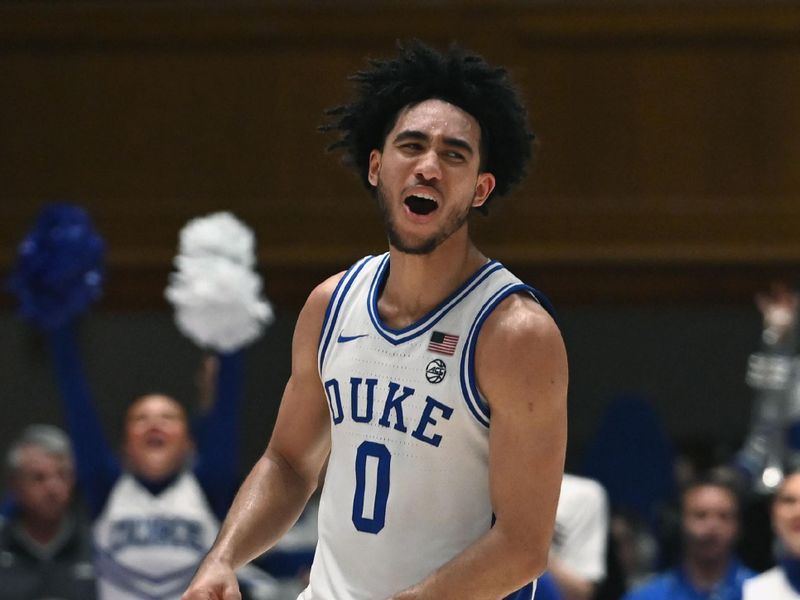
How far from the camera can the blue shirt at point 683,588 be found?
4.66 meters

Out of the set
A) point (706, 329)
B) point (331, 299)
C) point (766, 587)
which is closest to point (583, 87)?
point (706, 329)

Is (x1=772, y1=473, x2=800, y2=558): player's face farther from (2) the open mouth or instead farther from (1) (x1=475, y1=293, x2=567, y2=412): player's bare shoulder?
(2) the open mouth

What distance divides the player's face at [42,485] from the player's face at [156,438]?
0.28 metres

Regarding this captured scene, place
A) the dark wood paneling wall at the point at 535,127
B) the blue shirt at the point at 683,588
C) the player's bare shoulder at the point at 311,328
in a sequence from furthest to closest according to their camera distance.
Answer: the dark wood paneling wall at the point at 535,127, the blue shirt at the point at 683,588, the player's bare shoulder at the point at 311,328

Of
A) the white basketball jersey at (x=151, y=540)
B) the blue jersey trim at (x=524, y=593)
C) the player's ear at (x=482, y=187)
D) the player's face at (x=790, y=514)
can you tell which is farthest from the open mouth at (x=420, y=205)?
the white basketball jersey at (x=151, y=540)

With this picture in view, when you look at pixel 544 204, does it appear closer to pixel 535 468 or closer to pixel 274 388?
pixel 274 388

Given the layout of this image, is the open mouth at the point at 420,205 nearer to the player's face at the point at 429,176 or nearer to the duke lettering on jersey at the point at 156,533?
the player's face at the point at 429,176

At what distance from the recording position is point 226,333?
16.0 feet

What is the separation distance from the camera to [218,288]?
486 centimetres

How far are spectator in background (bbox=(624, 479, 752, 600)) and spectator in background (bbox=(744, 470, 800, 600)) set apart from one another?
371mm

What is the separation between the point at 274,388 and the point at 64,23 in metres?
1.75

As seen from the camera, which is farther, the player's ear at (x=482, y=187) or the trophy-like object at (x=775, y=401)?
the trophy-like object at (x=775, y=401)

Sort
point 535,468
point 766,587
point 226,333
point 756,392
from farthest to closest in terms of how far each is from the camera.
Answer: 1. point 756,392
2. point 226,333
3. point 766,587
4. point 535,468

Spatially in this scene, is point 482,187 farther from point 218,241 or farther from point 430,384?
point 218,241
